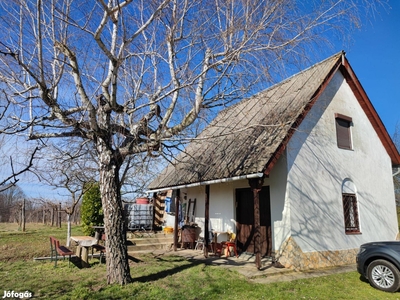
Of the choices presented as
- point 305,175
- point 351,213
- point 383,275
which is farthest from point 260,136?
point 383,275

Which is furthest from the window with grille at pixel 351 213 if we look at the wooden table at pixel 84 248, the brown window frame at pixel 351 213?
the wooden table at pixel 84 248

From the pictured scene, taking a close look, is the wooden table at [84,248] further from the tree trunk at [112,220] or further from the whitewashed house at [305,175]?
the whitewashed house at [305,175]

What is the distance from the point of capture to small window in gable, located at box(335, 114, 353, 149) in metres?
11.7

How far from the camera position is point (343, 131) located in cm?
1198

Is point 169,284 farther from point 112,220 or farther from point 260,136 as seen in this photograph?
point 260,136

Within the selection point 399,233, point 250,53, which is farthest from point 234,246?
point 399,233

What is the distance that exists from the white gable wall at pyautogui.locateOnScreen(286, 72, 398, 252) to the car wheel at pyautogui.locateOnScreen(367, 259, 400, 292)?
2.17 metres

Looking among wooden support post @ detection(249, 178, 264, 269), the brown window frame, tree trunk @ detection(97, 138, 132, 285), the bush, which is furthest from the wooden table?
the brown window frame

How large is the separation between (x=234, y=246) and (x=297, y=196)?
118 inches

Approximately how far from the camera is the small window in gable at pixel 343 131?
11.7 meters

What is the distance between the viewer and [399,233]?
13008 mm

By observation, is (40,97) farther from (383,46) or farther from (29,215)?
(29,215)

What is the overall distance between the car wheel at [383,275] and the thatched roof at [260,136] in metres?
3.45

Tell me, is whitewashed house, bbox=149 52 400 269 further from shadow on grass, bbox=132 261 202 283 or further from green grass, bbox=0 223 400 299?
shadow on grass, bbox=132 261 202 283
